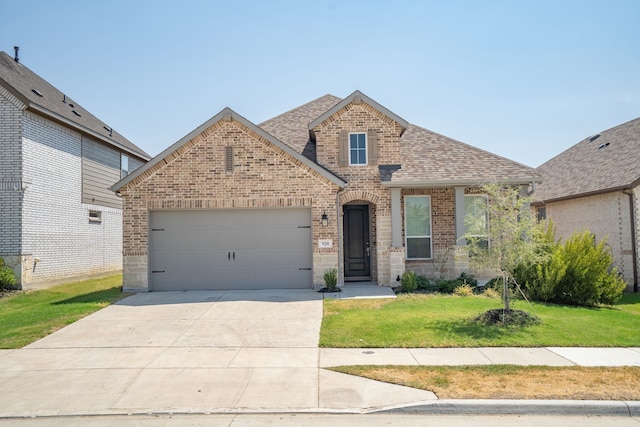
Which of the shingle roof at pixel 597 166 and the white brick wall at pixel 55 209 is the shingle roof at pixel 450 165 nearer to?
the shingle roof at pixel 597 166

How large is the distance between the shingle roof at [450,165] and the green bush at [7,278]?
12117 mm

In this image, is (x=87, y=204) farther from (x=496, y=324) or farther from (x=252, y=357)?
(x=496, y=324)

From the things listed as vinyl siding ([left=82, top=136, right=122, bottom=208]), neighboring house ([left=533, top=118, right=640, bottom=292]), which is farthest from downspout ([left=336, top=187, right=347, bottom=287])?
vinyl siding ([left=82, top=136, right=122, bottom=208])

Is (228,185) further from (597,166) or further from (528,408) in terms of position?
(597,166)

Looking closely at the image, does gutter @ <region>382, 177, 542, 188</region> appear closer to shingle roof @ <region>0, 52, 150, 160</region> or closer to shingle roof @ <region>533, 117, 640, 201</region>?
shingle roof @ <region>533, 117, 640, 201</region>

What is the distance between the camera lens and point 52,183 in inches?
667

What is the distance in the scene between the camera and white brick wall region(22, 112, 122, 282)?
51.8ft

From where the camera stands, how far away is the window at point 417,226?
15609mm

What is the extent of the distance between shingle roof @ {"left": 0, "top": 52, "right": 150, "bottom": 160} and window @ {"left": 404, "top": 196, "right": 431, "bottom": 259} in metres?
12.5

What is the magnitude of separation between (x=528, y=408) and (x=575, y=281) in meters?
7.78

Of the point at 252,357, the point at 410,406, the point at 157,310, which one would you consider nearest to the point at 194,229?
the point at 157,310

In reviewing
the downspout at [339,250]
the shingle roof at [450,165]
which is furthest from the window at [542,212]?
the downspout at [339,250]

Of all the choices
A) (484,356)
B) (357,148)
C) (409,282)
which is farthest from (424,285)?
(484,356)

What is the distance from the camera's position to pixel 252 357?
26.4ft
